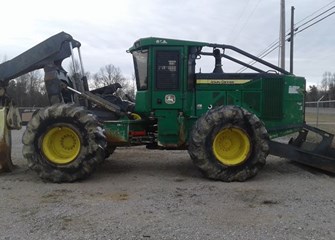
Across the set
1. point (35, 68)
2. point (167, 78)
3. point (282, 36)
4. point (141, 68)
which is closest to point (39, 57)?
point (35, 68)

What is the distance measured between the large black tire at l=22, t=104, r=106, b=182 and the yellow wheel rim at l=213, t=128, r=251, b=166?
7.78 feet

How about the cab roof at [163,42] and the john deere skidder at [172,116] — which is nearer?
the john deere skidder at [172,116]

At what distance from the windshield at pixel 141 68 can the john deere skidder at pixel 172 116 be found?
23mm

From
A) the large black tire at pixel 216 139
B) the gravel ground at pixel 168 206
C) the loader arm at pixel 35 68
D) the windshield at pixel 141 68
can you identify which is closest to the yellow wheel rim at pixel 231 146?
the large black tire at pixel 216 139

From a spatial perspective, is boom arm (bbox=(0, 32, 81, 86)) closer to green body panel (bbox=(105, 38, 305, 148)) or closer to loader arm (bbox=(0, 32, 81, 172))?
loader arm (bbox=(0, 32, 81, 172))

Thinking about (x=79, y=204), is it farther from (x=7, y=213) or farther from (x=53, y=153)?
(x=53, y=153)

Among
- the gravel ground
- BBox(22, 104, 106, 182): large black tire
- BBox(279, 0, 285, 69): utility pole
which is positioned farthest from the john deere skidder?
BBox(279, 0, 285, 69): utility pole

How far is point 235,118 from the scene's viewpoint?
8805 mm

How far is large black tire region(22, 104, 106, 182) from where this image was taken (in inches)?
340

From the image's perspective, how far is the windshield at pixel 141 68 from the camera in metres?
9.69

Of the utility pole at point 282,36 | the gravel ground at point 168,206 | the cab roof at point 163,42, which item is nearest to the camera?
the gravel ground at point 168,206

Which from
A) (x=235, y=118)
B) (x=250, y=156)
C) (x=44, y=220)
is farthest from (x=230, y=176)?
(x=44, y=220)

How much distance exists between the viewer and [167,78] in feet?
31.3

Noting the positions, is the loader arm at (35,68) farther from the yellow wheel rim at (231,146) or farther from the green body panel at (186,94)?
the yellow wheel rim at (231,146)
